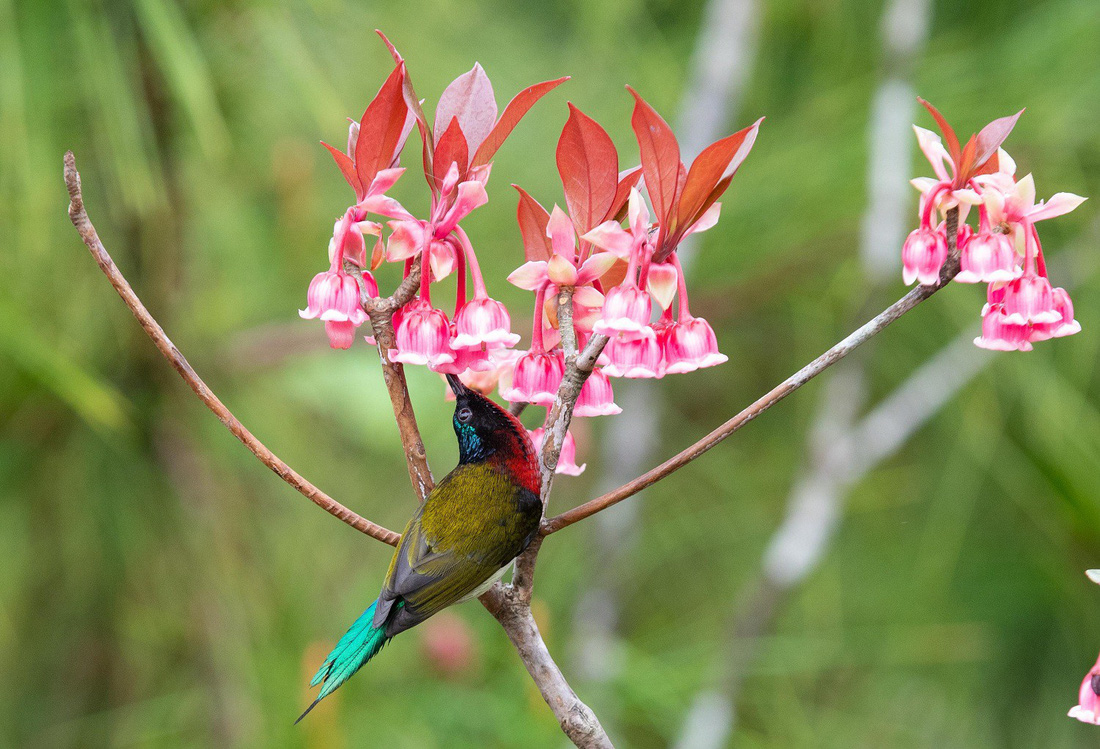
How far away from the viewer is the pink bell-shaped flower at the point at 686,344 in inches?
20.3

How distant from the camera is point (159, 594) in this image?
151 centimetres

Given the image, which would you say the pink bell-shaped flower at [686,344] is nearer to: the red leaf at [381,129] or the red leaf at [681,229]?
the red leaf at [681,229]

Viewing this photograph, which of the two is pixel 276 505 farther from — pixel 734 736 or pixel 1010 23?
pixel 1010 23

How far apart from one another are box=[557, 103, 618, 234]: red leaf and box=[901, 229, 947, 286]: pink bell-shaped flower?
153 millimetres

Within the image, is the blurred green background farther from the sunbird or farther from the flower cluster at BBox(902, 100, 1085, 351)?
the flower cluster at BBox(902, 100, 1085, 351)

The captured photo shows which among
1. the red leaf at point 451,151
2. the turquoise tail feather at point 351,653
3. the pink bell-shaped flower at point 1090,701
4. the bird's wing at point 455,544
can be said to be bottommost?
the pink bell-shaped flower at point 1090,701

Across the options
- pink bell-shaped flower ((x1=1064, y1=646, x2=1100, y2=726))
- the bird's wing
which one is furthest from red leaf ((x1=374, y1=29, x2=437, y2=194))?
pink bell-shaped flower ((x1=1064, y1=646, x2=1100, y2=726))

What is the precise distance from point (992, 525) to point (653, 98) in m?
1.11

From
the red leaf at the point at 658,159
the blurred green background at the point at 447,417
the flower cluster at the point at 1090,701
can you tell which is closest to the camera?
the red leaf at the point at 658,159

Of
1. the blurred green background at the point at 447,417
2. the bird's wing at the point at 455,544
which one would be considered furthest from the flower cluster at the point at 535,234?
the blurred green background at the point at 447,417

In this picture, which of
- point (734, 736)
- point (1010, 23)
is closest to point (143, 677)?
point (734, 736)

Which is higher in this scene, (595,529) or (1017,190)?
(1017,190)

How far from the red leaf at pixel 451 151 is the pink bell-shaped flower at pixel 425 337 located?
0.22 feet

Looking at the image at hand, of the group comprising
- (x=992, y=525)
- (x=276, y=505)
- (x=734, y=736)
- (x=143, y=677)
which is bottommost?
(x=734, y=736)
